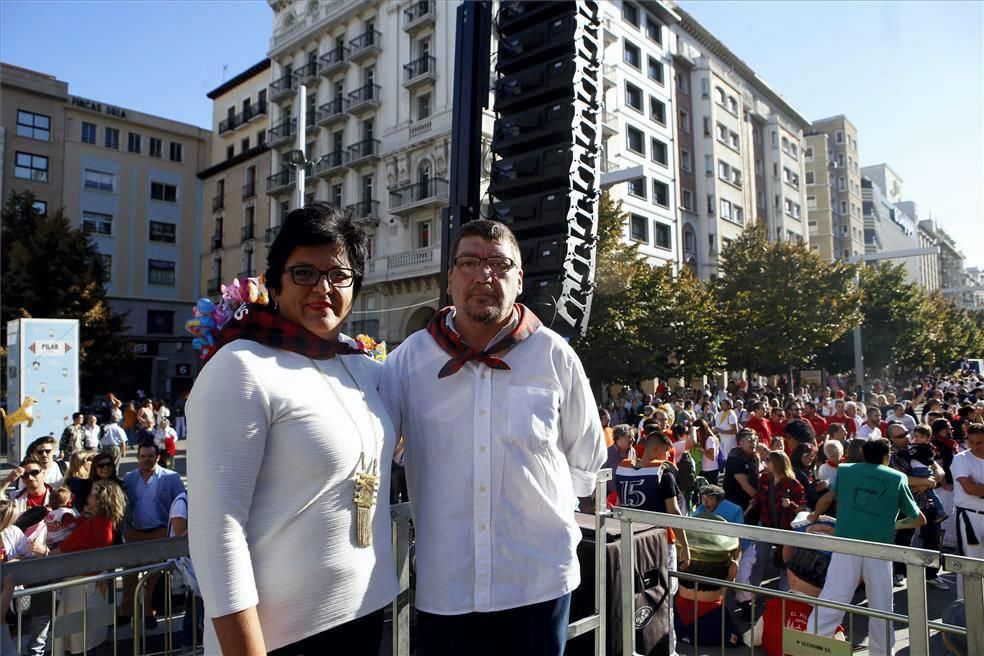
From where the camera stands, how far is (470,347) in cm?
215

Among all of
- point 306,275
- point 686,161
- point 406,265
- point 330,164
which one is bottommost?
point 306,275

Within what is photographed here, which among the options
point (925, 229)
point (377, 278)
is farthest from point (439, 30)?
point (925, 229)

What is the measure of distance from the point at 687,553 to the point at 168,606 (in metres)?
3.29

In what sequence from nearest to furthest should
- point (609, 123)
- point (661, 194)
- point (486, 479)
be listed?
1. point (486, 479)
2. point (609, 123)
3. point (661, 194)

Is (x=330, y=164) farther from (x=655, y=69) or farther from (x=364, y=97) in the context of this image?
(x=655, y=69)

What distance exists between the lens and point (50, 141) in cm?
3691

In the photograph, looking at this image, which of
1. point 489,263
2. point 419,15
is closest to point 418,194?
point 419,15

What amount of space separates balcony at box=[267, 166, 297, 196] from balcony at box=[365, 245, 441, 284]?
344 inches

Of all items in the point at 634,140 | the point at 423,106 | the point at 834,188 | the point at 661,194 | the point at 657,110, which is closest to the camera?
the point at 423,106

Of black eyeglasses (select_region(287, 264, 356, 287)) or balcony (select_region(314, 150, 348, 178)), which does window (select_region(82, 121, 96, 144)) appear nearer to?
balcony (select_region(314, 150, 348, 178))

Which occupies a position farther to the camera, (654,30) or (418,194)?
(654,30)

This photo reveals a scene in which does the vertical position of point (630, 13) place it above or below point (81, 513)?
above

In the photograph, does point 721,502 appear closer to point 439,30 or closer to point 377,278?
point 377,278

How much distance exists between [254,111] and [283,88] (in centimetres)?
408
